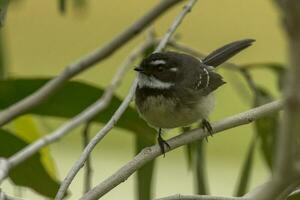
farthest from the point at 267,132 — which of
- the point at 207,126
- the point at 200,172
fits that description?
the point at 207,126

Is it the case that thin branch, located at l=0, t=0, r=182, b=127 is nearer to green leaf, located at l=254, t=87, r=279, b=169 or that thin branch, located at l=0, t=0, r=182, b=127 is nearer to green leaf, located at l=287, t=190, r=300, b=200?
green leaf, located at l=287, t=190, r=300, b=200

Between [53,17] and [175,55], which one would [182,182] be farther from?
[175,55]

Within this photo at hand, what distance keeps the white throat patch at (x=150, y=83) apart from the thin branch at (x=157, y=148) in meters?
0.32

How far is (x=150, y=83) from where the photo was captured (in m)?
1.70

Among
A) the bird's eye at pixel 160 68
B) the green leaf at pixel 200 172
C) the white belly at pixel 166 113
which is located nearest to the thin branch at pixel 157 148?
the white belly at pixel 166 113

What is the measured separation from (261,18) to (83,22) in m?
1.24

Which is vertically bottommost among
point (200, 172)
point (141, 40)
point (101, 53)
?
point (141, 40)

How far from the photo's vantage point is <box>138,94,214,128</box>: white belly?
162cm

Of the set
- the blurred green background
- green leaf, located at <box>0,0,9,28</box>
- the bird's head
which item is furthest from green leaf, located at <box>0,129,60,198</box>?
the blurred green background

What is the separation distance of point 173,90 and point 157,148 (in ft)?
1.43

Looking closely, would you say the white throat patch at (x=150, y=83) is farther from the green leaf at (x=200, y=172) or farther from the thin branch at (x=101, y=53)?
the thin branch at (x=101, y=53)

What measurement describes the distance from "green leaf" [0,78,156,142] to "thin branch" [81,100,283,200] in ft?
0.98

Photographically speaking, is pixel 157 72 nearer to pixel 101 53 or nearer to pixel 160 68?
pixel 160 68

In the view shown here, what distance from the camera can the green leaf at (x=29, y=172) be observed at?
5.21ft
